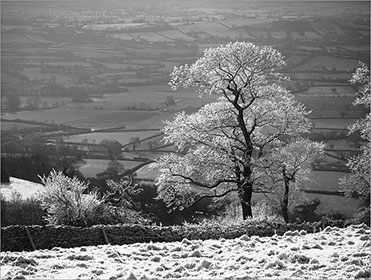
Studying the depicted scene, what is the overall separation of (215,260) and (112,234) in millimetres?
4967

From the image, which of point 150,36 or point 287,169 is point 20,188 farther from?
point 150,36

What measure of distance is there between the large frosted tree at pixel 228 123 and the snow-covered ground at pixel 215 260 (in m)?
8.50

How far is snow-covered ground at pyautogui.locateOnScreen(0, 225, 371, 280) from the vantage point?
11259mm

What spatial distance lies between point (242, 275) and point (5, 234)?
807 centimetres

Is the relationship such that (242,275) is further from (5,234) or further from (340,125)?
(340,125)

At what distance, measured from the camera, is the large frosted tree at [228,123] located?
76.5ft

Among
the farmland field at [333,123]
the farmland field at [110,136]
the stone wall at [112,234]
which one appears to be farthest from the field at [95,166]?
the stone wall at [112,234]

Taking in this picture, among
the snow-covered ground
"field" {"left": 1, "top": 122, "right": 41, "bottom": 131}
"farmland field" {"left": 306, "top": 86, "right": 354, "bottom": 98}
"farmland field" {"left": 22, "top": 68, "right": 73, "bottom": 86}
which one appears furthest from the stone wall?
"farmland field" {"left": 22, "top": 68, "right": 73, "bottom": 86}

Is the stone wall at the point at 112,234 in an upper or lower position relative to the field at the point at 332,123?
upper

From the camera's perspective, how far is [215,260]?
12.7 metres

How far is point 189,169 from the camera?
2358 centimetres

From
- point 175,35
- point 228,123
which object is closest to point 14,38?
point 175,35

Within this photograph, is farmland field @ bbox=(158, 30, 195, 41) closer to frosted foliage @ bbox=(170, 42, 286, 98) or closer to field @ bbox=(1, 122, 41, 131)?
field @ bbox=(1, 122, 41, 131)

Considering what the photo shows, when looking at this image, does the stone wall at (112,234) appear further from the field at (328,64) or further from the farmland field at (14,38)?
the farmland field at (14,38)
